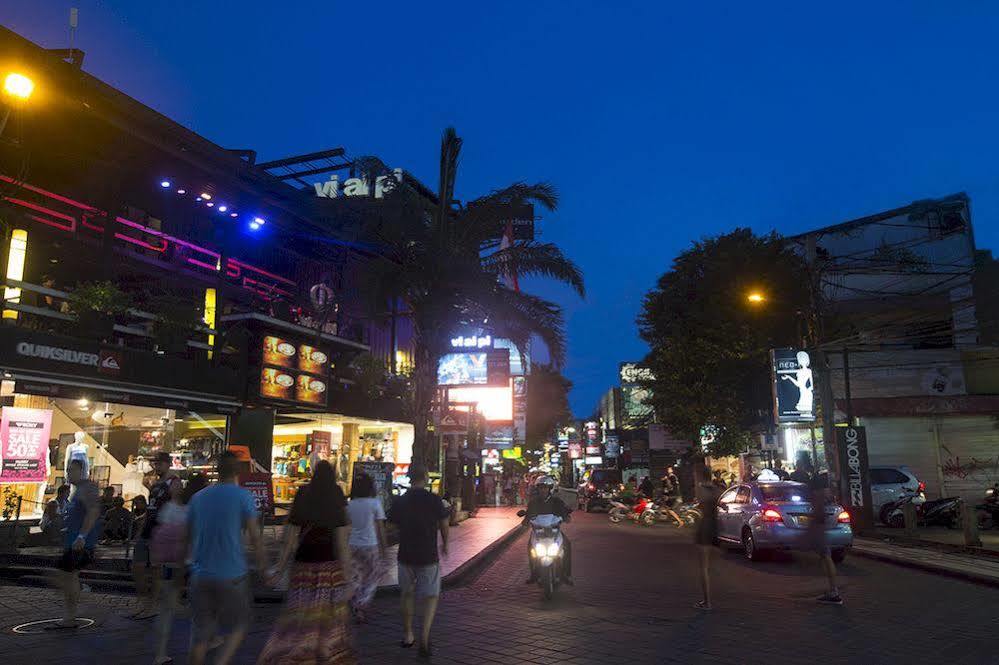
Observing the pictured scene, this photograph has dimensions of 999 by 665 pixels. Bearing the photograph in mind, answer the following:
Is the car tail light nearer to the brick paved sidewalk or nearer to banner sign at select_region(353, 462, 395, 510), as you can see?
the brick paved sidewalk

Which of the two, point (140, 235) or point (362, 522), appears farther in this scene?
point (140, 235)

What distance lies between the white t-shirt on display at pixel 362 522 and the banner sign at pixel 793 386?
55.0ft

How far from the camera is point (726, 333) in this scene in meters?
28.6

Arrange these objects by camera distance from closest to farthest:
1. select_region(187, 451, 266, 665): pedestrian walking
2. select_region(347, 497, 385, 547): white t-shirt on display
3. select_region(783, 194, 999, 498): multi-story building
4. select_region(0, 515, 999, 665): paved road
A: select_region(187, 451, 266, 665): pedestrian walking
select_region(0, 515, 999, 665): paved road
select_region(347, 497, 385, 547): white t-shirt on display
select_region(783, 194, 999, 498): multi-story building

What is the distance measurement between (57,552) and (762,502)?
43.5ft

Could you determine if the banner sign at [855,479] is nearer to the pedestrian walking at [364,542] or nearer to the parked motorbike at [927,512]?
the parked motorbike at [927,512]

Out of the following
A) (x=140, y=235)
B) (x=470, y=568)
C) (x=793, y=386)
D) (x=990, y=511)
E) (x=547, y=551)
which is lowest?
(x=470, y=568)

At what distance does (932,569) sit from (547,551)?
7244 mm

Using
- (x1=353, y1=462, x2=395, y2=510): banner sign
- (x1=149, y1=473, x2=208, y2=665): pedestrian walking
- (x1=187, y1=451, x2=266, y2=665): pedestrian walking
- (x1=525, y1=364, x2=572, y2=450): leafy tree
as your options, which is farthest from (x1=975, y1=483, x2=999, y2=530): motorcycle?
(x1=525, y1=364, x2=572, y2=450): leafy tree

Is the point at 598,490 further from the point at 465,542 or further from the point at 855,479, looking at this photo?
the point at 465,542

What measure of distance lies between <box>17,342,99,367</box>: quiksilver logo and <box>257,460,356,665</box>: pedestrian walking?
10764mm

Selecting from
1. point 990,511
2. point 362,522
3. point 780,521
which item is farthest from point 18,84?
point 990,511

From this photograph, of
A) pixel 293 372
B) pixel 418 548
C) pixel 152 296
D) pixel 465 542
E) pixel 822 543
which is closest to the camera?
pixel 418 548

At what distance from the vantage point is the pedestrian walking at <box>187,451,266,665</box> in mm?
5172
